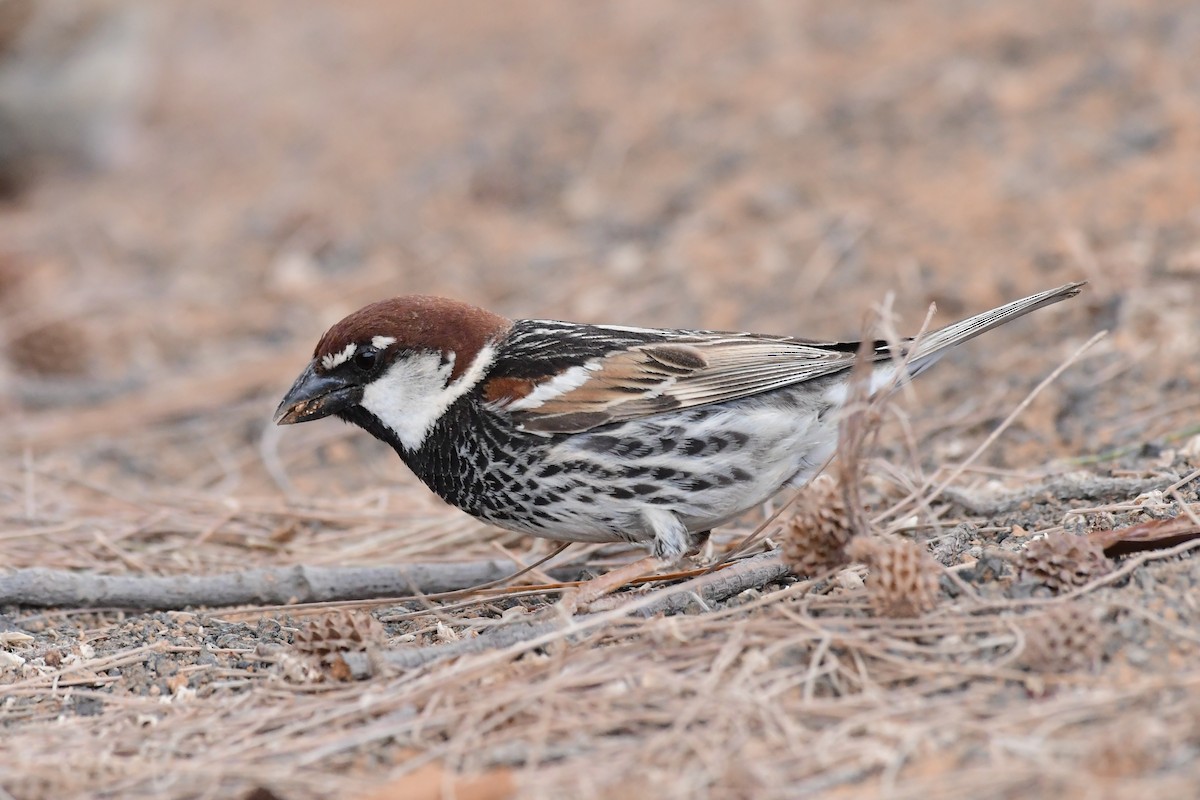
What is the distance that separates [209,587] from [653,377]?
1523 millimetres

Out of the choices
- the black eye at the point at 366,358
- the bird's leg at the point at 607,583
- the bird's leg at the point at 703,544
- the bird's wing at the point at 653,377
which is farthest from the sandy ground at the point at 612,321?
the black eye at the point at 366,358

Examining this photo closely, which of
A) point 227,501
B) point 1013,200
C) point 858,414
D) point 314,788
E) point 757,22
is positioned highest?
point 757,22

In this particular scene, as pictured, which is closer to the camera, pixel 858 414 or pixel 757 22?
pixel 858 414

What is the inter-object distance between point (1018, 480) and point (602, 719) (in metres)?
2.23

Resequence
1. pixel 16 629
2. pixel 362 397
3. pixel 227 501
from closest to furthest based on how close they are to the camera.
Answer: pixel 16 629 → pixel 362 397 → pixel 227 501

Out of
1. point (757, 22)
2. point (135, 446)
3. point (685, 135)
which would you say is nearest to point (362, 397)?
point (135, 446)

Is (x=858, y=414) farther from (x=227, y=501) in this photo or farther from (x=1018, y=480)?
(x=227, y=501)

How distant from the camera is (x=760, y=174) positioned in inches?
331

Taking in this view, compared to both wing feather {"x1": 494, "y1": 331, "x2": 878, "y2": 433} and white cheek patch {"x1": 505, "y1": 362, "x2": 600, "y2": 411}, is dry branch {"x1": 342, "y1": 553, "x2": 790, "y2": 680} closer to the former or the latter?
wing feather {"x1": 494, "y1": 331, "x2": 878, "y2": 433}

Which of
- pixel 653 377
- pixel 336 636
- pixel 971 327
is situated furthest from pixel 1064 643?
pixel 336 636

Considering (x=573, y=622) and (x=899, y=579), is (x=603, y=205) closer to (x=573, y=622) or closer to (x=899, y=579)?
(x=573, y=622)

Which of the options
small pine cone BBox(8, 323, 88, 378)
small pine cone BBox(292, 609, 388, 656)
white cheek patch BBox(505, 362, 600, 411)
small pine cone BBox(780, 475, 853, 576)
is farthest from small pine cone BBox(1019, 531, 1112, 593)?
small pine cone BBox(8, 323, 88, 378)

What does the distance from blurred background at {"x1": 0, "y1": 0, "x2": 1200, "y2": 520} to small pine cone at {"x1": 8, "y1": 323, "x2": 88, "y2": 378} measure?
0.02 meters

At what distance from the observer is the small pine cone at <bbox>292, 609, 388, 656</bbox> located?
3.48m
